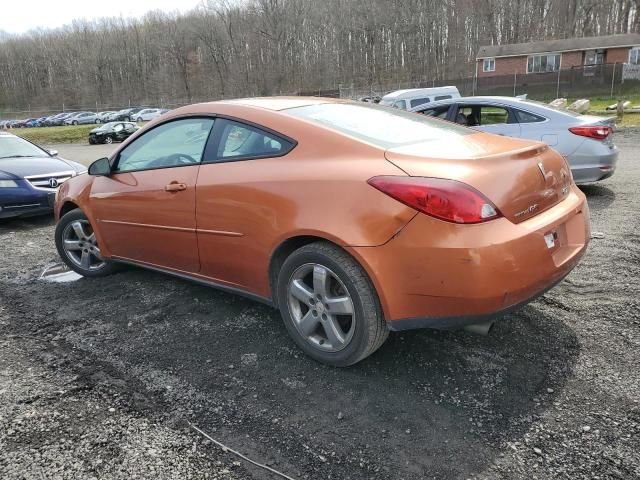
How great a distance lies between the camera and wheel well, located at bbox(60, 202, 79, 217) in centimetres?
480

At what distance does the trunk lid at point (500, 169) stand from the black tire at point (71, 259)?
10.2 feet

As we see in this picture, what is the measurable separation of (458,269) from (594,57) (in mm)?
48123

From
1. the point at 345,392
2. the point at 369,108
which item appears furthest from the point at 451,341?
the point at 369,108

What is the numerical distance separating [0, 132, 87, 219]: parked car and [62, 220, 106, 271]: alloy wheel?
2.17 m

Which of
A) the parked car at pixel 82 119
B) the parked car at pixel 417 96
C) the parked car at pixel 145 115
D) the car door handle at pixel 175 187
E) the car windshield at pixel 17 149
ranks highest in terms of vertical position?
the car door handle at pixel 175 187

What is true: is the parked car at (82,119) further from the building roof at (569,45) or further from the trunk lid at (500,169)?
the trunk lid at (500,169)

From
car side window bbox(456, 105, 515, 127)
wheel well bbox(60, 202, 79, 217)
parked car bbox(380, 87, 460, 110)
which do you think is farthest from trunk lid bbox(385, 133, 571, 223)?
parked car bbox(380, 87, 460, 110)

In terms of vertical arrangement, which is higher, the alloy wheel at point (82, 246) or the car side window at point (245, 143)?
the car side window at point (245, 143)

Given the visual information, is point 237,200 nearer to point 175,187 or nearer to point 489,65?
point 175,187

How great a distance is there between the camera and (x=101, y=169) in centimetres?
423

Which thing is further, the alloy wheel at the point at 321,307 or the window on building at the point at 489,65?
the window on building at the point at 489,65

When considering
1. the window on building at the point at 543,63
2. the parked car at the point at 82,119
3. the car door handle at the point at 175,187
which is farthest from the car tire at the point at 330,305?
the parked car at the point at 82,119

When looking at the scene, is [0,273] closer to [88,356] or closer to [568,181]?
[88,356]

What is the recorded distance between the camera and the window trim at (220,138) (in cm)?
304
